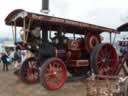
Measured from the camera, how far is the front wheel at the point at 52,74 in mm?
8465

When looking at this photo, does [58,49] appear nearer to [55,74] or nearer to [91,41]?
[55,74]

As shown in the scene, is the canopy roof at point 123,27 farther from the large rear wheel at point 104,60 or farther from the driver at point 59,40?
the driver at point 59,40

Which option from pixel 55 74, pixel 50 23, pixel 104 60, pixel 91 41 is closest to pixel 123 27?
pixel 91 41

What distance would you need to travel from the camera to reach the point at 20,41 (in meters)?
9.52

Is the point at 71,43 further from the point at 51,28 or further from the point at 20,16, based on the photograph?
the point at 20,16

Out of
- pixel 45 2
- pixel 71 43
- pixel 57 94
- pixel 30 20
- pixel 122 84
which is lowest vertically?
pixel 57 94

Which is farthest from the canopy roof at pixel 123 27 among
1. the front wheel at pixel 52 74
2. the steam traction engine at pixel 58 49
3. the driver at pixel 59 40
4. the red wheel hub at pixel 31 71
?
the red wheel hub at pixel 31 71

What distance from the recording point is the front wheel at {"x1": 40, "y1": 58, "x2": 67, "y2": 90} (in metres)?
8.46

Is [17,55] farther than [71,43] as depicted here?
Yes

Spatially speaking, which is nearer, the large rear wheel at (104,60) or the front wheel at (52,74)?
the front wheel at (52,74)

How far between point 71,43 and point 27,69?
1.78m

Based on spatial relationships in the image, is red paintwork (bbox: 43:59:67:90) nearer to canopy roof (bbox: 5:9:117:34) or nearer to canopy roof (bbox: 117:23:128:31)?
canopy roof (bbox: 5:9:117:34)

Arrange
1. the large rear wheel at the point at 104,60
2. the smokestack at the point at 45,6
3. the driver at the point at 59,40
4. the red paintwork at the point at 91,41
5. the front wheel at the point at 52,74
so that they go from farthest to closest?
1. the smokestack at the point at 45,6
2. the red paintwork at the point at 91,41
3. the large rear wheel at the point at 104,60
4. the driver at the point at 59,40
5. the front wheel at the point at 52,74

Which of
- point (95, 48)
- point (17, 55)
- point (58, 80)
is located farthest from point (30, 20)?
point (17, 55)
